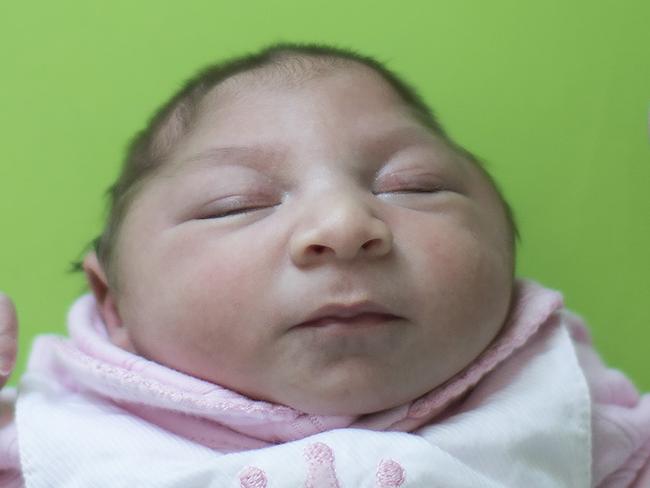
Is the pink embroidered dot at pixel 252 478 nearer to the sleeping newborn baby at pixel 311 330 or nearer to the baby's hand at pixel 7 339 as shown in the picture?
the sleeping newborn baby at pixel 311 330

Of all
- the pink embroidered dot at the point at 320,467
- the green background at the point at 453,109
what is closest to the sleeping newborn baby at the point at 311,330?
the pink embroidered dot at the point at 320,467

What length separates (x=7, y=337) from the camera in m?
0.80

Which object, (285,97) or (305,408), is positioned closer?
(305,408)

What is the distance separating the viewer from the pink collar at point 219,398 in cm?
76

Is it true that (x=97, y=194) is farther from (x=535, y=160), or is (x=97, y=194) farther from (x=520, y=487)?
(x=520, y=487)

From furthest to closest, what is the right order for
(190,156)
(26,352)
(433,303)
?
(26,352), (190,156), (433,303)

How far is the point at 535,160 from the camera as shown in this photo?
1254 millimetres

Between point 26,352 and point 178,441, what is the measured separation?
1.74 feet

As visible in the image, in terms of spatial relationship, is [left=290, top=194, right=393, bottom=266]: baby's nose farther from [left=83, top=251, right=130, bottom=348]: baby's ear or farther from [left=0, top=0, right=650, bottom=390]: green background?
[left=0, top=0, right=650, bottom=390]: green background

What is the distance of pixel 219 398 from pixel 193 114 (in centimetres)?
32

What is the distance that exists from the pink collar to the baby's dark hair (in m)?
0.09

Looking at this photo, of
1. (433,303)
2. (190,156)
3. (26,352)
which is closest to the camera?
(433,303)

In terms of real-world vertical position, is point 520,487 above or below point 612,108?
below

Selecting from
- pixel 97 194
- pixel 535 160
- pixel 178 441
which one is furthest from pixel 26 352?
pixel 535 160
